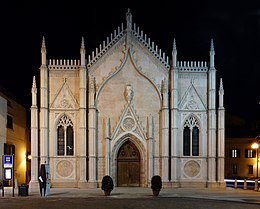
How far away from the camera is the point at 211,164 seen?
46188 mm

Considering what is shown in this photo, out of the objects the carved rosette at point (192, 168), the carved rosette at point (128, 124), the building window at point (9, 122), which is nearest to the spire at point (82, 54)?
the carved rosette at point (128, 124)

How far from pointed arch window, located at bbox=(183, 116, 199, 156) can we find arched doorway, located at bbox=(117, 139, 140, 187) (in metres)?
4.90

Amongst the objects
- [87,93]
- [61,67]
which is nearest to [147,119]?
[87,93]

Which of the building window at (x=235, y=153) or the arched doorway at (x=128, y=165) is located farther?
the building window at (x=235, y=153)

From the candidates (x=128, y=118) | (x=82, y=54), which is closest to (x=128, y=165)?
(x=128, y=118)

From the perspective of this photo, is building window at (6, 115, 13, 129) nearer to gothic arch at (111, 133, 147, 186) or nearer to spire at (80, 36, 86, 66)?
spire at (80, 36, 86, 66)

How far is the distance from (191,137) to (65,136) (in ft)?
41.0

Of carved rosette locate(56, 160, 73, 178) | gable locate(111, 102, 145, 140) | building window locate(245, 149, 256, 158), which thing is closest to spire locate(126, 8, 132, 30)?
gable locate(111, 102, 145, 140)

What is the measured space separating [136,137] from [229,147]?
3067cm

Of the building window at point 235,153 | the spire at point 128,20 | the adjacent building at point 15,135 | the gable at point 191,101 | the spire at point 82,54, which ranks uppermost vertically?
the spire at point 128,20

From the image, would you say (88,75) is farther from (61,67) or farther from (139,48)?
(139,48)

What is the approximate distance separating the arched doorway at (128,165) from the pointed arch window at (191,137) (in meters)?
4.90

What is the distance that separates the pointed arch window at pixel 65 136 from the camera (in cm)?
4638

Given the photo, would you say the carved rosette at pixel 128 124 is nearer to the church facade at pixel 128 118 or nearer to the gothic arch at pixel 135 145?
the church facade at pixel 128 118
